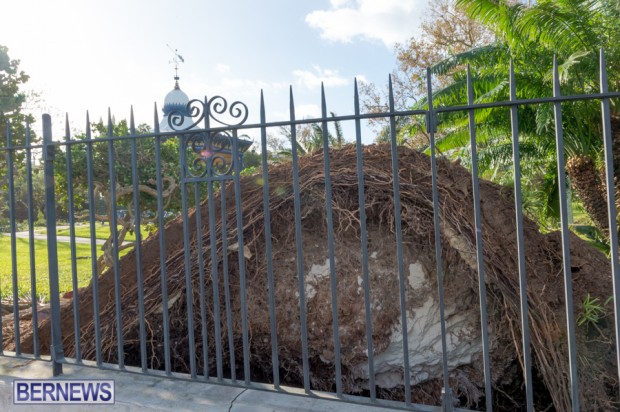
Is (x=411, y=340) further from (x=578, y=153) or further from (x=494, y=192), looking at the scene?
(x=578, y=153)

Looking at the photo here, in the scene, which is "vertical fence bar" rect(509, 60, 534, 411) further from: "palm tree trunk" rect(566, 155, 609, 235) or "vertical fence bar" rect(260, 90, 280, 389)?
"palm tree trunk" rect(566, 155, 609, 235)

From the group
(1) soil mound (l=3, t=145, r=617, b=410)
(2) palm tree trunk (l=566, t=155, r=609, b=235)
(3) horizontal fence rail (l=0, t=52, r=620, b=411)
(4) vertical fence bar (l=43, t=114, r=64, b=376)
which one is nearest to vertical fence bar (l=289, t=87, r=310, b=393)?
(3) horizontal fence rail (l=0, t=52, r=620, b=411)

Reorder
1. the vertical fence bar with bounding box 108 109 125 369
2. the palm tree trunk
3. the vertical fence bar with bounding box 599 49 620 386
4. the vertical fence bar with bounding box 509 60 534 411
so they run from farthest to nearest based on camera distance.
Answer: the palm tree trunk, the vertical fence bar with bounding box 108 109 125 369, the vertical fence bar with bounding box 509 60 534 411, the vertical fence bar with bounding box 599 49 620 386

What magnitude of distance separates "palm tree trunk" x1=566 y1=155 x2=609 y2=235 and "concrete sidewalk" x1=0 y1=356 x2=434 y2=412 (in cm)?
828

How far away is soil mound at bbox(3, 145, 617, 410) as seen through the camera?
3096 millimetres

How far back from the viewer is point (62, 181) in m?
7.19

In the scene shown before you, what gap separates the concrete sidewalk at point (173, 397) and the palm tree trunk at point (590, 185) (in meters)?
8.28

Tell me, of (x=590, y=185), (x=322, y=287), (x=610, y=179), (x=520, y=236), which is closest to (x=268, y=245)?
(x=322, y=287)

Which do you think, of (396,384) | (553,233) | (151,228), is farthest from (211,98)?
(151,228)

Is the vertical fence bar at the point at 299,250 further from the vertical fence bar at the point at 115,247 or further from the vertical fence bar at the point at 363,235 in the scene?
the vertical fence bar at the point at 115,247

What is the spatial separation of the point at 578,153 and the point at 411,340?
7.52 meters

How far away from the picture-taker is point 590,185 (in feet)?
29.2

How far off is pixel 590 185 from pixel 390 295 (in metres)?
7.65

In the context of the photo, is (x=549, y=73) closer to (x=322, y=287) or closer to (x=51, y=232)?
(x=322, y=287)
